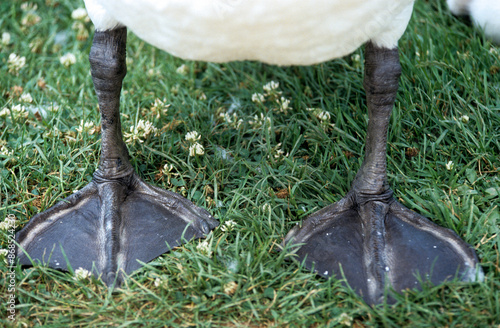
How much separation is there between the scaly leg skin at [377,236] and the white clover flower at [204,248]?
1.22 feet

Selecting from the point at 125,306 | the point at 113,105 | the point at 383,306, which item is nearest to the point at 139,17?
the point at 113,105

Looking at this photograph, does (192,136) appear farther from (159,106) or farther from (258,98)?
(258,98)

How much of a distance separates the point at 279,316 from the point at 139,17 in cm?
134

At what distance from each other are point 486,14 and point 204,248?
2540 mm

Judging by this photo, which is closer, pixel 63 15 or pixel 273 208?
pixel 273 208

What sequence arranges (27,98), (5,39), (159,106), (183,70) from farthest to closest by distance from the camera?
(5,39), (183,70), (27,98), (159,106)

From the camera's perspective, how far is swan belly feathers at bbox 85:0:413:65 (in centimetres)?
208

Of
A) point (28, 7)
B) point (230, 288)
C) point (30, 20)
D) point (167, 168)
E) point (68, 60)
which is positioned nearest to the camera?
point (230, 288)

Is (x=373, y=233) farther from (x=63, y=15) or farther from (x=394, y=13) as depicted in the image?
(x=63, y=15)

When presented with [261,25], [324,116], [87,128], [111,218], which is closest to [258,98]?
[324,116]

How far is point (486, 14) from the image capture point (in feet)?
12.3

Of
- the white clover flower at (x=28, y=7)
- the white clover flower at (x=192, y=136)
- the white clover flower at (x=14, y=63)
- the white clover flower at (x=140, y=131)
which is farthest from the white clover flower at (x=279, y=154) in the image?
the white clover flower at (x=28, y=7)

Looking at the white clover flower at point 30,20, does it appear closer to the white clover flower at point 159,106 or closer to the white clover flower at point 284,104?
the white clover flower at point 159,106

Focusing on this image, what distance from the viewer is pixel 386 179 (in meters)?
2.80
